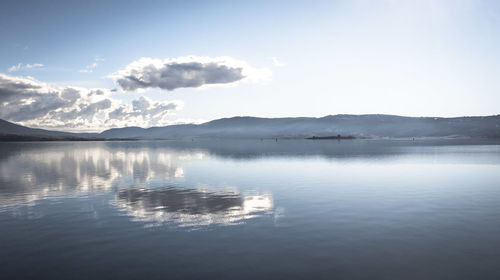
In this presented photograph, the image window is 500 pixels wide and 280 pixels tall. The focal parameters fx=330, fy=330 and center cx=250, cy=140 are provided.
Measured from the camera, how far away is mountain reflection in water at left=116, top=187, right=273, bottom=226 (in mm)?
21547

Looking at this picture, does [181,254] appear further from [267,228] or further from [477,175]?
[477,175]

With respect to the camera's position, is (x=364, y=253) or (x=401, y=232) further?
(x=401, y=232)

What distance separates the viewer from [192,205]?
25.8 m

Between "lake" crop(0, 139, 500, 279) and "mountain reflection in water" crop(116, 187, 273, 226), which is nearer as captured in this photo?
"lake" crop(0, 139, 500, 279)

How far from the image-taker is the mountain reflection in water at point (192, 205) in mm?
21547

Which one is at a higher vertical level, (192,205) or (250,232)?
(192,205)

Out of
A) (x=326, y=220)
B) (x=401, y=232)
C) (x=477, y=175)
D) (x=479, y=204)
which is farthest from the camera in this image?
(x=477, y=175)

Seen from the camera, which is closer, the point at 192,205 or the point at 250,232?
the point at 250,232

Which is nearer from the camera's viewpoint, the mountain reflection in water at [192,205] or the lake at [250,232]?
the lake at [250,232]

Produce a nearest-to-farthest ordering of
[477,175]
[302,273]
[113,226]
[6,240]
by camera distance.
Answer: [302,273] < [6,240] < [113,226] < [477,175]

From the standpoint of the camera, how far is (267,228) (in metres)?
19.2

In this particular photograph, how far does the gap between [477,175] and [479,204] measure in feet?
76.2

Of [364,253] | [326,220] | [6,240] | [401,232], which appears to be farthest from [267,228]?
[6,240]

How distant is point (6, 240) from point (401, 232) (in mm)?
21135
